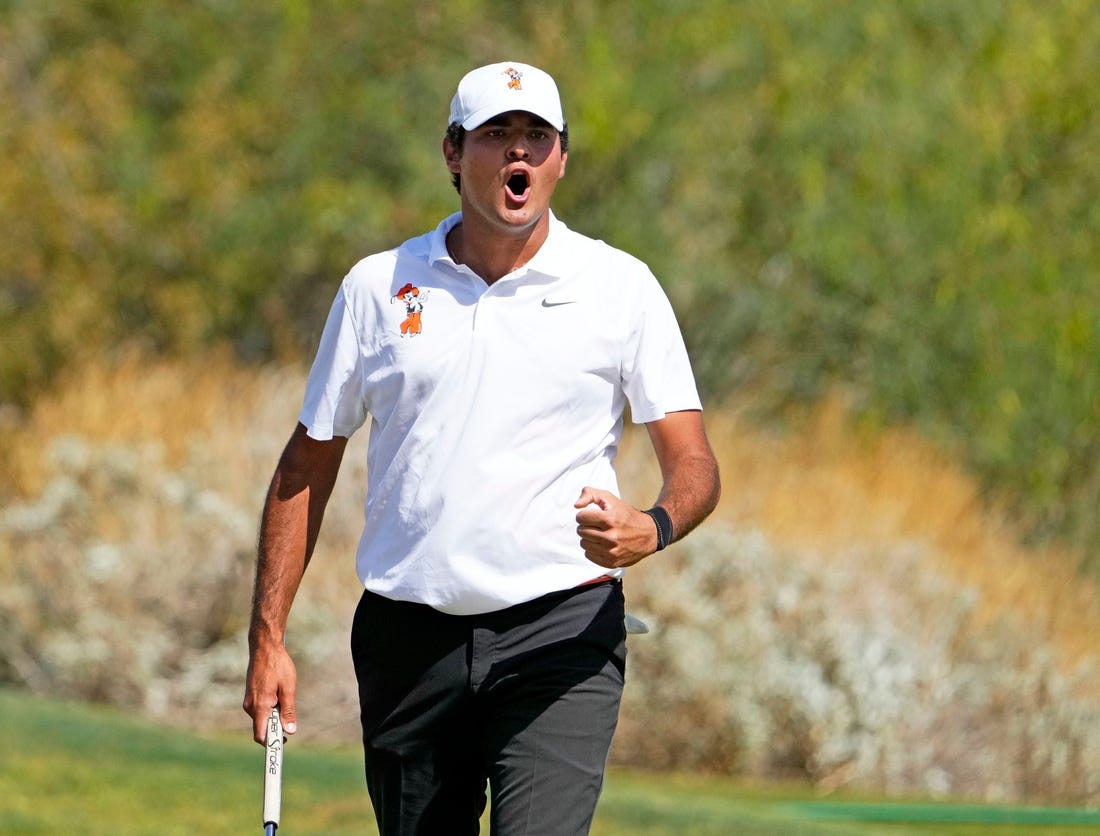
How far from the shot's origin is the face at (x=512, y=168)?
13.6 ft

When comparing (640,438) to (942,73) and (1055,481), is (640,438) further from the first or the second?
(942,73)

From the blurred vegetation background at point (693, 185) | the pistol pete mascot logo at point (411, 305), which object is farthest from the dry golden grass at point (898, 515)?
the pistol pete mascot logo at point (411, 305)

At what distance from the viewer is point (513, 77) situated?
4160 mm

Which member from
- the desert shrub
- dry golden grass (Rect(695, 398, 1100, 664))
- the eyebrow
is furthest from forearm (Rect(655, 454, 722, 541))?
dry golden grass (Rect(695, 398, 1100, 664))

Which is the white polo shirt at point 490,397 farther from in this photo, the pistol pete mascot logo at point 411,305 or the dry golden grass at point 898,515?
the dry golden grass at point 898,515

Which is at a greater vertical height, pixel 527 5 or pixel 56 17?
pixel 56 17

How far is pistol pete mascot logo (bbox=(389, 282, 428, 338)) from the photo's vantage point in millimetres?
4156

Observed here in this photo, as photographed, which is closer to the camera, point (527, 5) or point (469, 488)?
point (469, 488)

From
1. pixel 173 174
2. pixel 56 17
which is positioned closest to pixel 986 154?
pixel 173 174

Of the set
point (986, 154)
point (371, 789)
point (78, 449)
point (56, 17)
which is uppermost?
point (56, 17)

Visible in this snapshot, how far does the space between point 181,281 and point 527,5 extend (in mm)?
4857

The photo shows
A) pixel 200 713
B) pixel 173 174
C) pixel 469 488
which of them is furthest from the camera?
pixel 173 174

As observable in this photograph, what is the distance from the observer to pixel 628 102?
1838cm

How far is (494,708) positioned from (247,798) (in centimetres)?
594
